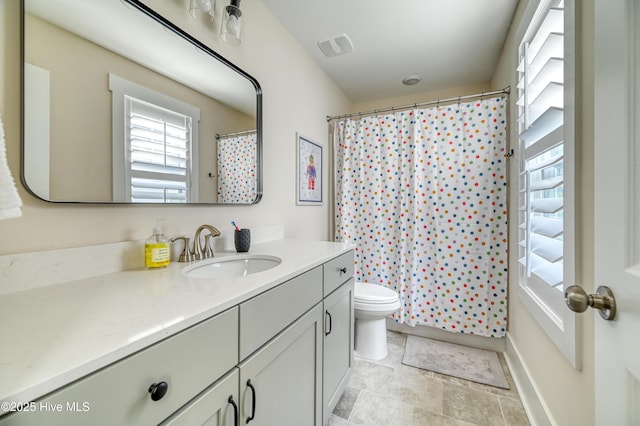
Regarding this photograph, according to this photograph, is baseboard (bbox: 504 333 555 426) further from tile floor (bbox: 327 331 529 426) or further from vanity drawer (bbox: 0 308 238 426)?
vanity drawer (bbox: 0 308 238 426)

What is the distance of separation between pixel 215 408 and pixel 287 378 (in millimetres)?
326

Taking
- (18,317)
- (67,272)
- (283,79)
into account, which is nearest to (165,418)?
(18,317)

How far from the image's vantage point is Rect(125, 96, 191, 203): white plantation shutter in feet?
3.05

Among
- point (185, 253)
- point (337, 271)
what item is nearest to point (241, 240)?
point (185, 253)

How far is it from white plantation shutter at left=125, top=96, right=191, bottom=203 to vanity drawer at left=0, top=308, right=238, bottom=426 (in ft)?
2.09

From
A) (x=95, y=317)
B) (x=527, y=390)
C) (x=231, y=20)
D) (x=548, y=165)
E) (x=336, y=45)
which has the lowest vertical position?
(x=527, y=390)

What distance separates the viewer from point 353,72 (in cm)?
233

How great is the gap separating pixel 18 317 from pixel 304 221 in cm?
161

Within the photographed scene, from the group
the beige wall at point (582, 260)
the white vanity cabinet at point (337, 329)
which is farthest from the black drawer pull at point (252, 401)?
the beige wall at point (582, 260)

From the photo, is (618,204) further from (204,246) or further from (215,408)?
(204,246)

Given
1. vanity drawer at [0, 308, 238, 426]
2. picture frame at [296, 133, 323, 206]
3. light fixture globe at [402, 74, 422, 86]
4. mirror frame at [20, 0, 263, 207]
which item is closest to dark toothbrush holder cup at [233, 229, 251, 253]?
mirror frame at [20, 0, 263, 207]

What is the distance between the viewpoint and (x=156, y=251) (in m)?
0.91

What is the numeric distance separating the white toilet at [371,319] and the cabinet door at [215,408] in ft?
4.00

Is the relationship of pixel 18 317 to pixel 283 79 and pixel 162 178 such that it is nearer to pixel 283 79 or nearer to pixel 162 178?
pixel 162 178
